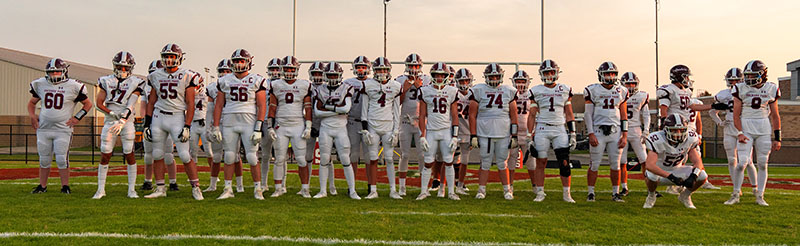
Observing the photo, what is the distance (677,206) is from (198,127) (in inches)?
287

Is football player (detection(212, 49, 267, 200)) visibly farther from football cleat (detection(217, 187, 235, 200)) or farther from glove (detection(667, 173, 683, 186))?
glove (detection(667, 173, 683, 186))

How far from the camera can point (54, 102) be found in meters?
8.56

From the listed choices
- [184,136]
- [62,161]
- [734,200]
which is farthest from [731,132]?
[62,161]

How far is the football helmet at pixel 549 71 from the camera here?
839 centimetres

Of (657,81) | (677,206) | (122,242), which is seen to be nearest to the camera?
(122,242)

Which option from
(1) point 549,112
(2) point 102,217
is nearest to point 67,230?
(2) point 102,217

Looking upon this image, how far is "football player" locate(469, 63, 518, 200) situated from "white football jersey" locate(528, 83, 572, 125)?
348 millimetres

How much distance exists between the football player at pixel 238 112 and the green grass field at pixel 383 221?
0.59 m

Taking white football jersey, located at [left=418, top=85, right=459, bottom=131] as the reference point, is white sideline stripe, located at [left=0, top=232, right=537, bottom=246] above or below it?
below

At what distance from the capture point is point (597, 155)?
8508 mm

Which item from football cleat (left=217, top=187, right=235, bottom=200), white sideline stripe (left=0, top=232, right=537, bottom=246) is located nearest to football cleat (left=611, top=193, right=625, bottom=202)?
white sideline stripe (left=0, top=232, right=537, bottom=246)

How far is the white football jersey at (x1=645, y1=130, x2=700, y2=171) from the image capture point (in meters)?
7.42

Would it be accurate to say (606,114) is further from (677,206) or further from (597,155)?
(677,206)

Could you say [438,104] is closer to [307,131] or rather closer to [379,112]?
[379,112]
